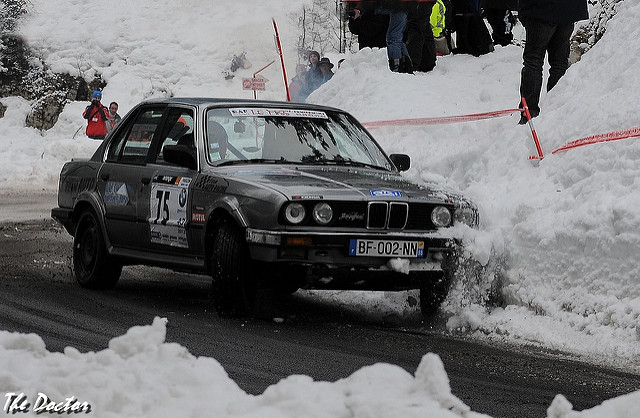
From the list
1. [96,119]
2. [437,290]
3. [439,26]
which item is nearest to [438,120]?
[439,26]

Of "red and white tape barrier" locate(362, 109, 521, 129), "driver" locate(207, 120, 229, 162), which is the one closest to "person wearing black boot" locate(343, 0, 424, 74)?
"red and white tape barrier" locate(362, 109, 521, 129)

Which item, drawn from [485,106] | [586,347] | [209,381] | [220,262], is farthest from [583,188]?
[485,106]

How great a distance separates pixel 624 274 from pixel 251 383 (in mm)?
3362

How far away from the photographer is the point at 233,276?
7.86 meters

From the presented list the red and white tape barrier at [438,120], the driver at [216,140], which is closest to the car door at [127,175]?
the driver at [216,140]

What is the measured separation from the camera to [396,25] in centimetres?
1645

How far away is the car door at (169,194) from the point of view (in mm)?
8656

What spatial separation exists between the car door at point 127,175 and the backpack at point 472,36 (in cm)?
938

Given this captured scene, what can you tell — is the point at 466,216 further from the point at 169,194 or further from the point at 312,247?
the point at 169,194

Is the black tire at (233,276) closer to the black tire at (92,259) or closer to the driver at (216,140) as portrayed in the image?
the driver at (216,140)

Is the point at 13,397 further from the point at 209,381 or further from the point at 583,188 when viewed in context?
the point at 583,188

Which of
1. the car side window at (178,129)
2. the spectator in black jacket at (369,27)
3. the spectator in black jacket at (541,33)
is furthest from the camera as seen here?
the spectator in black jacket at (369,27)

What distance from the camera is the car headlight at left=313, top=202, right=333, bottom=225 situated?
7.71 m

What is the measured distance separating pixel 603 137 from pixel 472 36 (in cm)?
882
